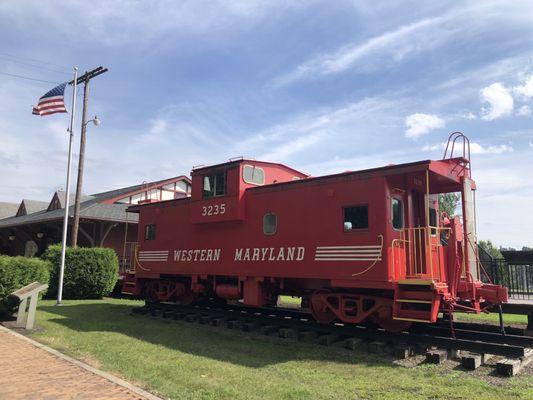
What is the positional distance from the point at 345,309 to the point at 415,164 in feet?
10.9

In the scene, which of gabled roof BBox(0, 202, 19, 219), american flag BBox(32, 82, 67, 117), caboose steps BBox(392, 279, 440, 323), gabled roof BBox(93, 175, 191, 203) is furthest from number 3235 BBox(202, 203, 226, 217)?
gabled roof BBox(0, 202, 19, 219)

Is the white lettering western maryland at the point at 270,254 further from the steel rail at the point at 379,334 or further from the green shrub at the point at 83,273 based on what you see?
the green shrub at the point at 83,273

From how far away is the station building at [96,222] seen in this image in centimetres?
2345

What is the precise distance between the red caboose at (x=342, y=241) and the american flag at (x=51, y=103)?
25.0ft

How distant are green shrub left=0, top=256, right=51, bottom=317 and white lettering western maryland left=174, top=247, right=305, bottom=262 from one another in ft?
13.1

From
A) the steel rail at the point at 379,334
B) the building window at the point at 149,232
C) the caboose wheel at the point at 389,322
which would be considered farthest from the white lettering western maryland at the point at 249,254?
the caboose wheel at the point at 389,322

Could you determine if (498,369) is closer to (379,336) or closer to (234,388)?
(379,336)

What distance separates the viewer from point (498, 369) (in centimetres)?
693

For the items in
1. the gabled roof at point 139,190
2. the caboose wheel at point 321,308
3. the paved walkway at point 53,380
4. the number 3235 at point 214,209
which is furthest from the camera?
the gabled roof at point 139,190

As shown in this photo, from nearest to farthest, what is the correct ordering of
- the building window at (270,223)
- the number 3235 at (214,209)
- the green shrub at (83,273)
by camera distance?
the building window at (270,223)
the number 3235 at (214,209)
the green shrub at (83,273)

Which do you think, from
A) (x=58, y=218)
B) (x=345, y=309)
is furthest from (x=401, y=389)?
(x=58, y=218)

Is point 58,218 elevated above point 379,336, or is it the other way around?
point 58,218

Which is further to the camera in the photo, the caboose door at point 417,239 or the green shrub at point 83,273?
the green shrub at point 83,273

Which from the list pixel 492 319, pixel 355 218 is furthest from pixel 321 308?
pixel 492 319
